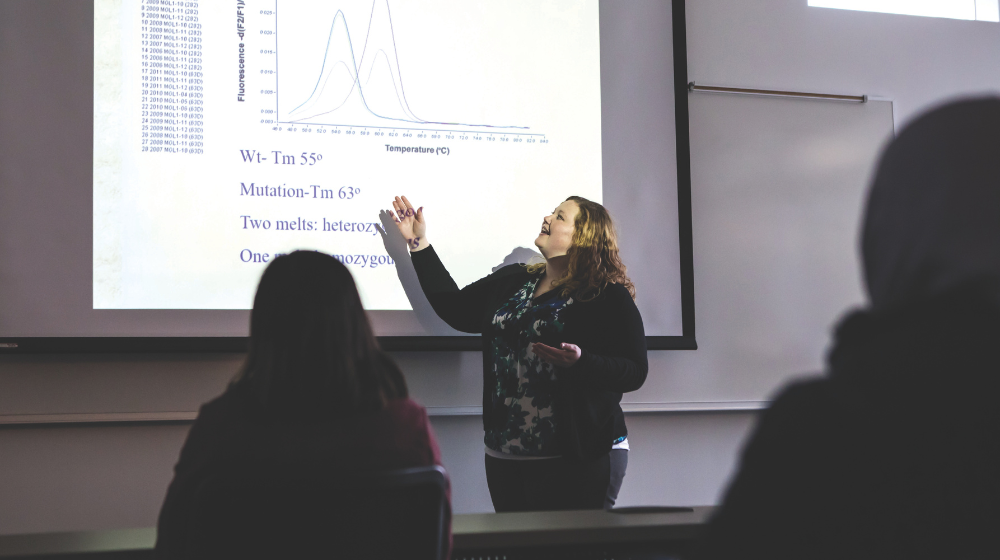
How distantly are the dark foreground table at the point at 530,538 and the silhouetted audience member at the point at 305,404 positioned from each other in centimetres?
17

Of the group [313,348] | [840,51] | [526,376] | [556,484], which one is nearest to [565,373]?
[526,376]

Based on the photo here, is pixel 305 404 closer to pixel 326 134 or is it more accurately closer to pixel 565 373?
pixel 565 373

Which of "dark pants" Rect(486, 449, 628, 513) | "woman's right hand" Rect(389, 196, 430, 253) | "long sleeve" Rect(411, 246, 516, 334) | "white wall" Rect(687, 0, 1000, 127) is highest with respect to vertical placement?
"white wall" Rect(687, 0, 1000, 127)

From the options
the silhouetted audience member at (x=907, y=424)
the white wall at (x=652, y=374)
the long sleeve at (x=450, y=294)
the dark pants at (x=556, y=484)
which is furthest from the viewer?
the long sleeve at (x=450, y=294)

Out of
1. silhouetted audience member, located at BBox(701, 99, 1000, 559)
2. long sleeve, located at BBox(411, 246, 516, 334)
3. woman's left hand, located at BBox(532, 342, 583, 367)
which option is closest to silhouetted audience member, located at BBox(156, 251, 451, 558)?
silhouetted audience member, located at BBox(701, 99, 1000, 559)

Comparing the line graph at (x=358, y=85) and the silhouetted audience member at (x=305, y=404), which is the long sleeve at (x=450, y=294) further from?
the silhouetted audience member at (x=305, y=404)

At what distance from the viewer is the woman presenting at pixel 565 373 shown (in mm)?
1882

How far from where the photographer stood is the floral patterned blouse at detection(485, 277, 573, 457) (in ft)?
6.24

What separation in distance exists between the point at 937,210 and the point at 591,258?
58.7 inches

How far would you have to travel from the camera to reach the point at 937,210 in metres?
0.52

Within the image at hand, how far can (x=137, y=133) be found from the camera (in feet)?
6.84

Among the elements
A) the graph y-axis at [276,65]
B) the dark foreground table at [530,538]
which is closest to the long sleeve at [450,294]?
the graph y-axis at [276,65]

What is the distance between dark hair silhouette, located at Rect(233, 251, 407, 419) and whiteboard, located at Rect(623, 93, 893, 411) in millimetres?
1682

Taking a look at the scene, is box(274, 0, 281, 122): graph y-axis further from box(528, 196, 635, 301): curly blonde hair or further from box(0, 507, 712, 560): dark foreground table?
box(0, 507, 712, 560): dark foreground table
